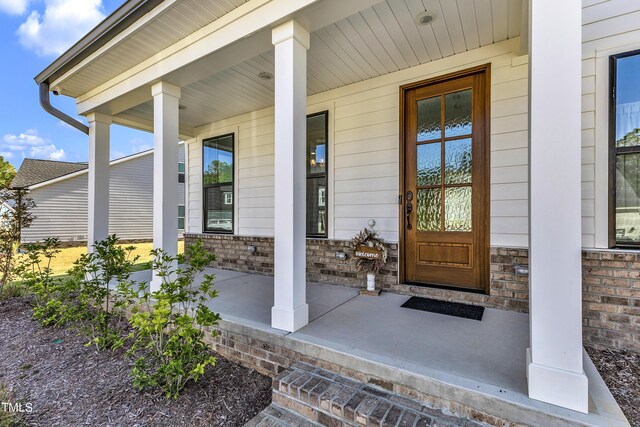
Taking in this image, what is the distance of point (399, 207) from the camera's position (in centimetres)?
354

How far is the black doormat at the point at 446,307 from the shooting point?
2.76 m

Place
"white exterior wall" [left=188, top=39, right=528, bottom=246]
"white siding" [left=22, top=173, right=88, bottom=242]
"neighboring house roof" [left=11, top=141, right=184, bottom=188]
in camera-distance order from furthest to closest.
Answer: "neighboring house roof" [left=11, top=141, right=184, bottom=188]
"white siding" [left=22, top=173, right=88, bottom=242]
"white exterior wall" [left=188, top=39, right=528, bottom=246]

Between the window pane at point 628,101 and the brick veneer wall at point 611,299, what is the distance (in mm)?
912

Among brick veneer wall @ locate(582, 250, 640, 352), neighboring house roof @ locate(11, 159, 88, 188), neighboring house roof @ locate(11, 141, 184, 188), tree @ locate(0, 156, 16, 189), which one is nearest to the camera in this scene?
brick veneer wall @ locate(582, 250, 640, 352)

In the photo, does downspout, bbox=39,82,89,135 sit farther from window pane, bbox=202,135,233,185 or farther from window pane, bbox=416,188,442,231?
window pane, bbox=416,188,442,231

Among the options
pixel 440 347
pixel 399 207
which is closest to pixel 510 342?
pixel 440 347

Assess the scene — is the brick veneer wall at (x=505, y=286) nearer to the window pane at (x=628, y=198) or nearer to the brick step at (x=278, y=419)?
the window pane at (x=628, y=198)

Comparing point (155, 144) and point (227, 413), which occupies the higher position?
point (155, 144)

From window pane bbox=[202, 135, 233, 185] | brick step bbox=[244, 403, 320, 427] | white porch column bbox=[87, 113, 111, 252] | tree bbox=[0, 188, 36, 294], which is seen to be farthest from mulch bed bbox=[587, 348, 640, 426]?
tree bbox=[0, 188, 36, 294]

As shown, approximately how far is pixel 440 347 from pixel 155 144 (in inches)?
141

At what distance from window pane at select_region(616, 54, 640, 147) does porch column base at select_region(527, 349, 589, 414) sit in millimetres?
2008

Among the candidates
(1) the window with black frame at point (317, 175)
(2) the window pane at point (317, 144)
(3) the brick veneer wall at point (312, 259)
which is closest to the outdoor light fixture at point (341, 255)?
(3) the brick veneer wall at point (312, 259)

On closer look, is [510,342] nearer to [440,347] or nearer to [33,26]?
[440,347]

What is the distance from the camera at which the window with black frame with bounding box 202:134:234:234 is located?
17.8ft
